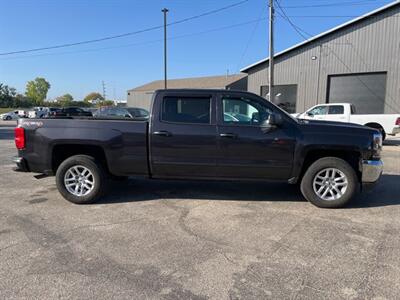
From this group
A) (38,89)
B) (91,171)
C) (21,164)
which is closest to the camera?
(91,171)

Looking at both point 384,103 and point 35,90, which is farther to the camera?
point 35,90

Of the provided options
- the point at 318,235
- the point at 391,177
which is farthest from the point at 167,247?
the point at 391,177

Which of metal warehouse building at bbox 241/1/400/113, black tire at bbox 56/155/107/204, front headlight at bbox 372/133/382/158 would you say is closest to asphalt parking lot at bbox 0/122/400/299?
black tire at bbox 56/155/107/204

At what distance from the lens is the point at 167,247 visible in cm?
373

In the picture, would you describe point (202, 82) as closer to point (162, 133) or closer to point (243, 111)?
point (243, 111)

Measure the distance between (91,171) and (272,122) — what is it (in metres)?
3.00

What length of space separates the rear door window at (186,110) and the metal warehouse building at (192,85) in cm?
3294

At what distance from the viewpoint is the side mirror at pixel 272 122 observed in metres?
4.89

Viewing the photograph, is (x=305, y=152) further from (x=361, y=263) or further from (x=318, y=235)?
(x=361, y=263)

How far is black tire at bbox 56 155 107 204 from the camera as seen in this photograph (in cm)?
531

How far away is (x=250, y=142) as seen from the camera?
199 inches

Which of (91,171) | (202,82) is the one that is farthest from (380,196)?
(202,82)

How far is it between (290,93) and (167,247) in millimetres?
22210

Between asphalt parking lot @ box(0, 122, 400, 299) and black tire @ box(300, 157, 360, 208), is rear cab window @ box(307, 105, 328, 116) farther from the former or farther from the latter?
black tire @ box(300, 157, 360, 208)
